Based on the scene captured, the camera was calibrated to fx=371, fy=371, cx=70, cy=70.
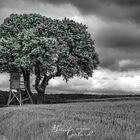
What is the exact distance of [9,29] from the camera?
53531 millimetres

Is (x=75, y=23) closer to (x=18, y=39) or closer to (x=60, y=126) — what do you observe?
(x=18, y=39)

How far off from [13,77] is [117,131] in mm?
37873

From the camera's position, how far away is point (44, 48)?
1869 inches

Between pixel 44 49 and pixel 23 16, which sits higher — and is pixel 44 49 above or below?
below

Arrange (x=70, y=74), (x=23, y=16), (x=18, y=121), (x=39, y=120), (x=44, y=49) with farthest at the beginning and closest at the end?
(x=23, y=16)
(x=70, y=74)
(x=44, y=49)
(x=18, y=121)
(x=39, y=120)

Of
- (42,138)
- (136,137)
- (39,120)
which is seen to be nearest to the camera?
(136,137)

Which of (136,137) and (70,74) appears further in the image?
(70,74)

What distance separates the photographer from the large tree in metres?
47.4

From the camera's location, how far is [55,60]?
48656 millimetres

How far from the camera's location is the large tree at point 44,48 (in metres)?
47.4

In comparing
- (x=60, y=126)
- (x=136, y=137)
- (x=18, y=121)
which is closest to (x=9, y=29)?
(x=18, y=121)

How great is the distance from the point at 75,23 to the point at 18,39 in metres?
9.51

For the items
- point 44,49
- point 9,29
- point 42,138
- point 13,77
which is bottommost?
point 42,138

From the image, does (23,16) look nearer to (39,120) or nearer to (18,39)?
(18,39)
